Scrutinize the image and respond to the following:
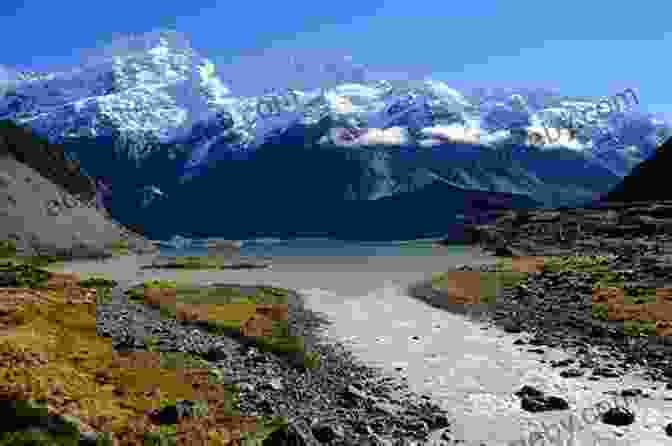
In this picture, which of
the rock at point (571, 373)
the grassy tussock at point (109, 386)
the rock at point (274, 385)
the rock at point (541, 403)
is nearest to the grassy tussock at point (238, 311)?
the rock at point (274, 385)

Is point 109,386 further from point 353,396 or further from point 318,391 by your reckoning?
point 353,396

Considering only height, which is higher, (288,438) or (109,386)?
(109,386)

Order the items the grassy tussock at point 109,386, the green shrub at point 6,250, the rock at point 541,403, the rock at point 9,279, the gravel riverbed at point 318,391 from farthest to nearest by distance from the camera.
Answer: the green shrub at point 6,250 < the rock at point 9,279 < the rock at point 541,403 < the gravel riverbed at point 318,391 < the grassy tussock at point 109,386

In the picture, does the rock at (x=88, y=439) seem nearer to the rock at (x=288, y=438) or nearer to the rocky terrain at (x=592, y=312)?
the rock at (x=288, y=438)

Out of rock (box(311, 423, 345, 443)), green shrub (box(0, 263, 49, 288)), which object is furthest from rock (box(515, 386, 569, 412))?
→ green shrub (box(0, 263, 49, 288))

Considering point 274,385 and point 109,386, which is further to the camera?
point 274,385

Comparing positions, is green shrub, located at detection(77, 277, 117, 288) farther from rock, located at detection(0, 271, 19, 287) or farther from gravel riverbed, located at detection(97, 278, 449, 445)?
gravel riverbed, located at detection(97, 278, 449, 445)

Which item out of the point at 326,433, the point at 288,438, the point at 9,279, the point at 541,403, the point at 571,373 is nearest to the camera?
the point at 288,438

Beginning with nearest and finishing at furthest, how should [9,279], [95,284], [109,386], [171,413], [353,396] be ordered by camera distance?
[171,413] → [109,386] → [353,396] → [9,279] → [95,284]

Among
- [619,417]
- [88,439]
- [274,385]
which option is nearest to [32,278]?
[274,385]

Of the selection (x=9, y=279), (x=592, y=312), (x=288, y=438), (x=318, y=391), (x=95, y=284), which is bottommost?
(x=318, y=391)

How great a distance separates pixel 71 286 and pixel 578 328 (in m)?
64.6

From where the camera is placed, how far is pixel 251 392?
37.8 meters

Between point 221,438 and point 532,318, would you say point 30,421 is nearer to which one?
point 221,438
